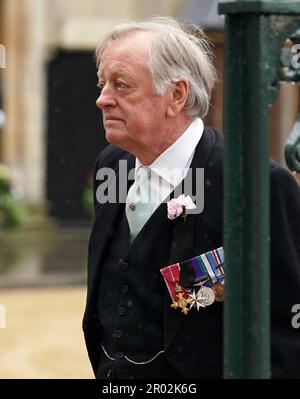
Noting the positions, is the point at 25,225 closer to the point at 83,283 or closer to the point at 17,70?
the point at 17,70

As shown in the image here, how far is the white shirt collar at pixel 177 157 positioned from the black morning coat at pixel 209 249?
0.02 m

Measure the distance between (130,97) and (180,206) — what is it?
0.27 m

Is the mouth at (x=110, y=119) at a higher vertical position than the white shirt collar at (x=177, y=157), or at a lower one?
higher

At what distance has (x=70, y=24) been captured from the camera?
17.4 meters

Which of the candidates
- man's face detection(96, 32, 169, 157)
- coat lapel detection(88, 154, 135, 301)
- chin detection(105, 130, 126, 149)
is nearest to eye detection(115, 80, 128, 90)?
man's face detection(96, 32, 169, 157)

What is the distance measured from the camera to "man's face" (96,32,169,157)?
3006mm

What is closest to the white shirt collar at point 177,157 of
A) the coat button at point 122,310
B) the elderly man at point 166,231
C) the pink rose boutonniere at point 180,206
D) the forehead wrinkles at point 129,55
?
the elderly man at point 166,231

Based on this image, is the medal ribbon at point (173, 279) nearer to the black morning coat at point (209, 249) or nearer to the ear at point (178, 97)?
the black morning coat at point (209, 249)

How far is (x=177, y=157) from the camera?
3.11 m

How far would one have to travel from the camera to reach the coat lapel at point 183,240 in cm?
296

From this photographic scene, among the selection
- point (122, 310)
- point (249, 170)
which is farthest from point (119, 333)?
point (249, 170)

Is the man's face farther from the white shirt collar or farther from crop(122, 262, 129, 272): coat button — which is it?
crop(122, 262, 129, 272): coat button

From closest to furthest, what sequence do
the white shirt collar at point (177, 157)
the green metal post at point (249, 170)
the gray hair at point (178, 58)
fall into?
the green metal post at point (249, 170), the gray hair at point (178, 58), the white shirt collar at point (177, 157)

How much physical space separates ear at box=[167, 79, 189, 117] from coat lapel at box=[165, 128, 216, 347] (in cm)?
11
